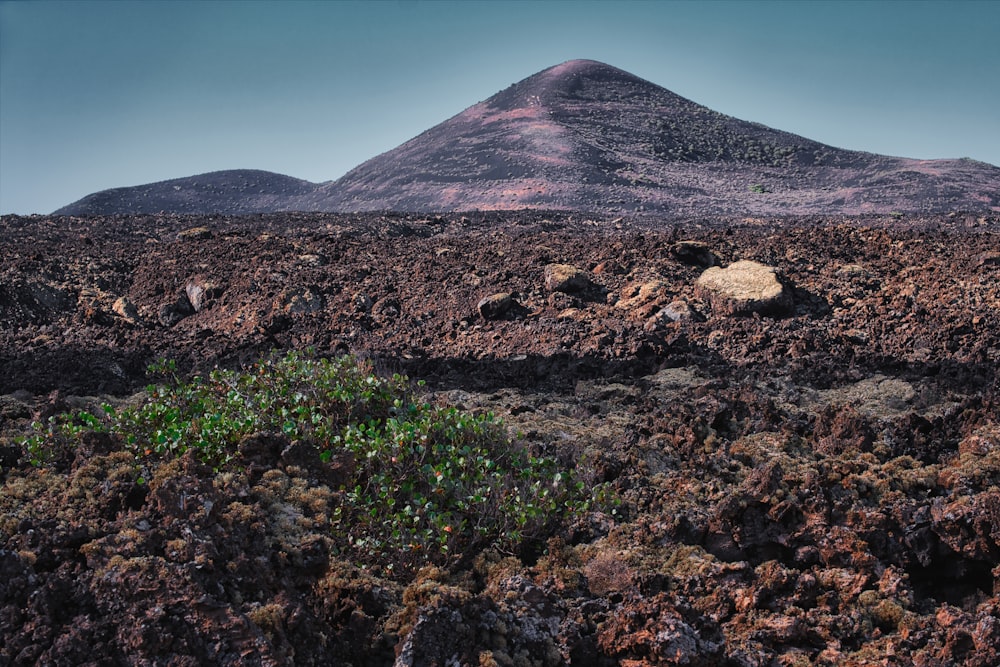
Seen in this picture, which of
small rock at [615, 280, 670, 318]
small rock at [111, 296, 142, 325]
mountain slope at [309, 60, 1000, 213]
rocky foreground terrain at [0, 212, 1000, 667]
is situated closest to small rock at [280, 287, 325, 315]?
rocky foreground terrain at [0, 212, 1000, 667]

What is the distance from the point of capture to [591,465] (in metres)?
5.07

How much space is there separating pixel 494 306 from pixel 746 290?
2.80 metres

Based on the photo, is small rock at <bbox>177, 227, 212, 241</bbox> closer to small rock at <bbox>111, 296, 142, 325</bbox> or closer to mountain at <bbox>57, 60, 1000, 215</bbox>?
small rock at <bbox>111, 296, 142, 325</bbox>

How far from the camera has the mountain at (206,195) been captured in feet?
135

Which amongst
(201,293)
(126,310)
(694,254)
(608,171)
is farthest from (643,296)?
(608,171)

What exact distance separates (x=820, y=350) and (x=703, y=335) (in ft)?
3.70

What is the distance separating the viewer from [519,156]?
130 ft

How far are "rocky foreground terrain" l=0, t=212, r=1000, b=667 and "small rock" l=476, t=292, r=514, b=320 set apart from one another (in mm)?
36

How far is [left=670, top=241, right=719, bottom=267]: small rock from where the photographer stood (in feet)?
31.2

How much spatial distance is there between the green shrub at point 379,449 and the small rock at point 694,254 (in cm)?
493

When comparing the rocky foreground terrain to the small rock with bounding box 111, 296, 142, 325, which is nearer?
the rocky foreground terrain

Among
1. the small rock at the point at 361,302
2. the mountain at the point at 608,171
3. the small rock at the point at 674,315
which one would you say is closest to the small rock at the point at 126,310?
the small rock at the point at 361,302

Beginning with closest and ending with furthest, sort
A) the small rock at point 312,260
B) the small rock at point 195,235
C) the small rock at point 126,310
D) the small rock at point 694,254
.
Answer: the small rock at point 694,254, the small rock at point 126,310, the small rock at point 312,260, the small rock at point 195,235

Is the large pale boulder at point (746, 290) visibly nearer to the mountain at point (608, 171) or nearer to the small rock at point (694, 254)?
the small rock at point (694, 254)
